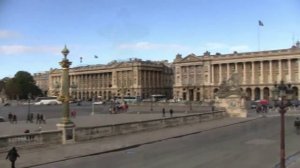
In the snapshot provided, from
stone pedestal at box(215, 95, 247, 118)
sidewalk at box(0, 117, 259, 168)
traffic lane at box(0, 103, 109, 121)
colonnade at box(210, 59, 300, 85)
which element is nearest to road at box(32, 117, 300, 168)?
sidewalk at box(0, 117, 259, 168)

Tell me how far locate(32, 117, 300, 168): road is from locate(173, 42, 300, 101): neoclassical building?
→ 12192 cm

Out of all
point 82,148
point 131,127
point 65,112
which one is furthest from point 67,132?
point 131,127

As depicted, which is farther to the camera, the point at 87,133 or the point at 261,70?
the point at 261,70

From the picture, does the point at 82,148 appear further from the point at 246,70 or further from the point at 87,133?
the point at 246,70

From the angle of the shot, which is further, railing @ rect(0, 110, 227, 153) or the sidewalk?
railing @ rect(0, 110, 227, 153)

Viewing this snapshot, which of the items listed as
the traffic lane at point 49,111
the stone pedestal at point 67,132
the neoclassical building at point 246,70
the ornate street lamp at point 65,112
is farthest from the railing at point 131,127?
the neoclassical building at point 246,70

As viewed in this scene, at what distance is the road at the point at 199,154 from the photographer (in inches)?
852

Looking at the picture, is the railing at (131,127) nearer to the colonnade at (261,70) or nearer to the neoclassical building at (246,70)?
the neoclassical building at (246,70)

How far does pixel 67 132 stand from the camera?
29109 millimetres

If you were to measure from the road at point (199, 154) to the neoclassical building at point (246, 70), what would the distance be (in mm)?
121920

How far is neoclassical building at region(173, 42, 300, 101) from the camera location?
16400 centimetres

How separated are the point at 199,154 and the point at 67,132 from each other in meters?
8.52

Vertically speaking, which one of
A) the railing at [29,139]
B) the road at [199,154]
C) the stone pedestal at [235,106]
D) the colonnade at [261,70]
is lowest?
the road at [199,154]

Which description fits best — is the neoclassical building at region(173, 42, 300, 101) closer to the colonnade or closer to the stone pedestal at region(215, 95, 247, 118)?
the colonnade
